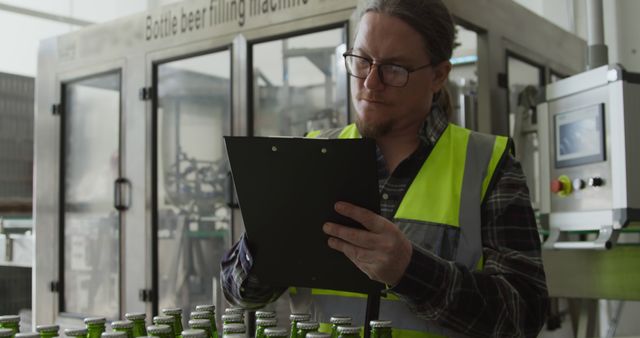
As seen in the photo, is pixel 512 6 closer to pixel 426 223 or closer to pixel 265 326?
pixel 426 223

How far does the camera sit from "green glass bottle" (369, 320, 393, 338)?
3.71ft

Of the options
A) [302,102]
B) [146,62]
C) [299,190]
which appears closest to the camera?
[299,190]

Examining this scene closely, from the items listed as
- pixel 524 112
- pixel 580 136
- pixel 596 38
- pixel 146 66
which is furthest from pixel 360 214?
pixel 596 38

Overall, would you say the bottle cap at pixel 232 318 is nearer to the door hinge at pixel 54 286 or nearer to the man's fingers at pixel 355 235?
the man's fingers at pixel 355 235

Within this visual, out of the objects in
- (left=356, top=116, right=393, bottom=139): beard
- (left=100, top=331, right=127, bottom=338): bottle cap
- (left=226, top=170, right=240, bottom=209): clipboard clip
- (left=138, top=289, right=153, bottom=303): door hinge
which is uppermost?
(left=356, top=116, right=393, bottom=139): beard

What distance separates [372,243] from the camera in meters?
1.08

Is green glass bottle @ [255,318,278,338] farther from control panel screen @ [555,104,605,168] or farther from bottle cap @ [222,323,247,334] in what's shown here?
control panel screen @ [555,104,605,168]

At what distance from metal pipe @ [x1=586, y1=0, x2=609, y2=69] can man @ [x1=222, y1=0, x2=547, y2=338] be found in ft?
7.40

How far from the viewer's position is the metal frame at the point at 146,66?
3.14 meters

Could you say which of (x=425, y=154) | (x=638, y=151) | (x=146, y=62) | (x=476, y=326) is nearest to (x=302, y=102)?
(x=146, y=62)

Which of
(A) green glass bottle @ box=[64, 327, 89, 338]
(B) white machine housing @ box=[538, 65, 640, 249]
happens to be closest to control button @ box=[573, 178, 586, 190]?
(B) white machine housing @ box=[538, 65, 640, 249]

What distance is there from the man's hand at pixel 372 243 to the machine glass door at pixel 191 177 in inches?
91.9

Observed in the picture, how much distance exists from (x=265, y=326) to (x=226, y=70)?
7.93 ft

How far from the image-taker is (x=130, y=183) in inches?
146
